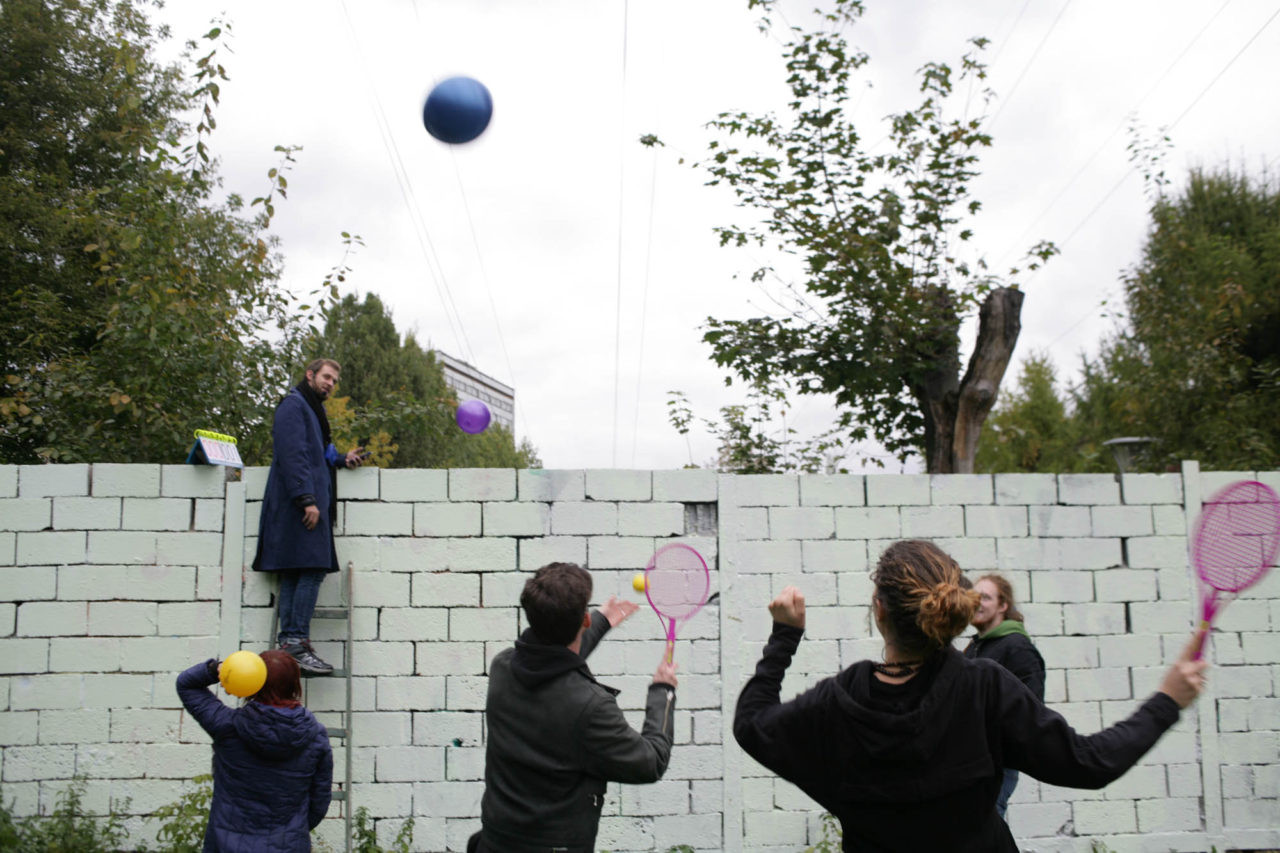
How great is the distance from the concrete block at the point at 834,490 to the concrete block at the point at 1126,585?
5.38 feet

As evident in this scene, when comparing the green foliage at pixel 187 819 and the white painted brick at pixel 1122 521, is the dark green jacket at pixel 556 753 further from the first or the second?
the white painted brick at pixel 1122 521

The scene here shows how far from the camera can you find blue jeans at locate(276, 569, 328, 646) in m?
5.30

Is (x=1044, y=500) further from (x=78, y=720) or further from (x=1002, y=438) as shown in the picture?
(x=1002, y=438)

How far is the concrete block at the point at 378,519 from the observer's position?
5656mm

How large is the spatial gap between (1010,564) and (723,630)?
1904 mm

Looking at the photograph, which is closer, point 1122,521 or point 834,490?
point 834,490

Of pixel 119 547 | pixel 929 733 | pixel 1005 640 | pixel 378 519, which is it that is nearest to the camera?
pixel 929 733

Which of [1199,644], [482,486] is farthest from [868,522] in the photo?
[1199,644]

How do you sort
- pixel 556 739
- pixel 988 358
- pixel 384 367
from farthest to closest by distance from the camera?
pixel 384 367
pixel 988 358
pixel 556 739

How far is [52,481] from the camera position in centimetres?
557

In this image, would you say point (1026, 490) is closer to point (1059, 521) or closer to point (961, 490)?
→ point (1059, 521)

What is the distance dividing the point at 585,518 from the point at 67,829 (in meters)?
3.40

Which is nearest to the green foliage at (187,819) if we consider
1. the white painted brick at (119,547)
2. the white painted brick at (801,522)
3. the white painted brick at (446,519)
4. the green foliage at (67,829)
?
the green foliage at (67,829)

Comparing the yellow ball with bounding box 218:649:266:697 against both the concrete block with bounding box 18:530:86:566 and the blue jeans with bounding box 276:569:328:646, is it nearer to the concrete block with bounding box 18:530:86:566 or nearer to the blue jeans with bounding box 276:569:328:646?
the blue jeans with bounding box 276:569:328:646
